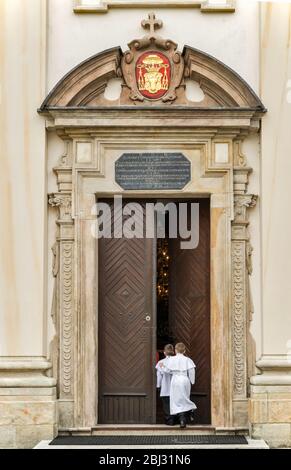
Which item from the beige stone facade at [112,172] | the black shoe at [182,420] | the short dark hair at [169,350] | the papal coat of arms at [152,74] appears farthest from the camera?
the short dark hair at [169,350]

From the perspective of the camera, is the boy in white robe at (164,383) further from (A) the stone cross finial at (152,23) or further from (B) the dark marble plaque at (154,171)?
(A) the stone cross finial at (152,23)

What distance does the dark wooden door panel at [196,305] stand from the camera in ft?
45.0

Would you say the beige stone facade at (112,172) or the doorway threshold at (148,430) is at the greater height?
the beige stone facade at (112,172)

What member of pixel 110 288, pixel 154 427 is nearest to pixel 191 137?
pixel 110 288

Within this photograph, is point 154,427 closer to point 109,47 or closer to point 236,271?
point 236,271

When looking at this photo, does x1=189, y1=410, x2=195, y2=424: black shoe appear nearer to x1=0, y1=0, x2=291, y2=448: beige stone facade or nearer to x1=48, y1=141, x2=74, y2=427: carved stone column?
x1=0, y1=0, x2=291, y2=448: beige stone facade

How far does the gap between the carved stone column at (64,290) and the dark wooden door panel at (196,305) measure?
4.85 feet

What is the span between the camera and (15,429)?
42.0 ft

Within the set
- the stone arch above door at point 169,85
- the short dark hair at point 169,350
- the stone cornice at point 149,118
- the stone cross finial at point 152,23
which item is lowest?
the short dark hair at point 169,350

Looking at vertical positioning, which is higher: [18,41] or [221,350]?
[18,41]

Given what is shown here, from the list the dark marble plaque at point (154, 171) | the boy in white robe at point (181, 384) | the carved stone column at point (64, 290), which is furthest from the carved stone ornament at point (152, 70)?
the boy in white robe at point (181, 384)
